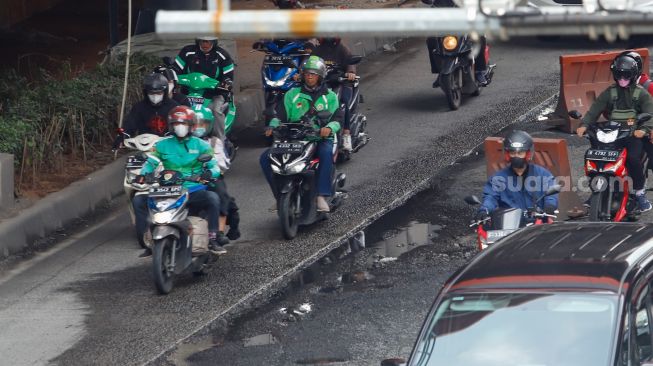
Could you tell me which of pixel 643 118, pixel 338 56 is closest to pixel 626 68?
pixel 643 118

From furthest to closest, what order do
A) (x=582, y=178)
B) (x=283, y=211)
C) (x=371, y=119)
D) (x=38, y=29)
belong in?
(x=38, y=29), (x=371, y=119), (x=582, y=178), (x=283, y=211)

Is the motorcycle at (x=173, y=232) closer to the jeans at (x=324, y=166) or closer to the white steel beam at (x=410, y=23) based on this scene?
the jeans at (x=324, y=166)

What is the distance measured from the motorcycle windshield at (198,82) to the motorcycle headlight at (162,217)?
4189 millimetres

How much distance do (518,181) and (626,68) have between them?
2351mm

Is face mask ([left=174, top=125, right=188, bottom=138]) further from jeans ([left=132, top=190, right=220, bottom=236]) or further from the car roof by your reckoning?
the car roof

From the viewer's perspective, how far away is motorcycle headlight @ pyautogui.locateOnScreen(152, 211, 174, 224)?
11078 mm

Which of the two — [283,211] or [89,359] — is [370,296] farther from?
[89,359]

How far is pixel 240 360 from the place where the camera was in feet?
31.5

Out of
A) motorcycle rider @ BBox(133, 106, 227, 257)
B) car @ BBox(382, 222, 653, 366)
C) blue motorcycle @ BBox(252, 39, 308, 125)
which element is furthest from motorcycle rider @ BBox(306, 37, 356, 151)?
car @ BBox(382, 222, 653, 366)

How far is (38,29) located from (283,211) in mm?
11285

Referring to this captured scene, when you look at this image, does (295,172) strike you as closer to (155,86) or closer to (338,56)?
(155,86)

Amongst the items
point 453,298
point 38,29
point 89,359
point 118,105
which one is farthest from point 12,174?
point 38,29

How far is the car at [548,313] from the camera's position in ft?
22.4

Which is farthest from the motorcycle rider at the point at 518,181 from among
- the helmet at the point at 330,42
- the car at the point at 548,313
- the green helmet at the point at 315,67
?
the helmet at the point at 330,42
